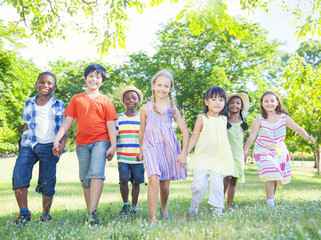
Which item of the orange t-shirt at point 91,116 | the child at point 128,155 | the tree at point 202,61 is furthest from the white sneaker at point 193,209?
the tree at point 202,61

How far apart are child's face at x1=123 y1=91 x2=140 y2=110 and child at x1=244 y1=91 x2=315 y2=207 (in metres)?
2.27

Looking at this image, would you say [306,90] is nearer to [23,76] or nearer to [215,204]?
[215,204]

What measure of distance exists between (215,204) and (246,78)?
71.1 ft

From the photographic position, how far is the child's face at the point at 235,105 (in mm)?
6641

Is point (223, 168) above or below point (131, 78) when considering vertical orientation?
below

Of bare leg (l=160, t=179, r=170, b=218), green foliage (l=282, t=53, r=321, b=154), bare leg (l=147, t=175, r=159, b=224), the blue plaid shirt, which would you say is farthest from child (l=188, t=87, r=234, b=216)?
green foliage (l=282, t=53, r=321, b=154)

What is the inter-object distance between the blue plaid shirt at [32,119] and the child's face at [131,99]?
51.5 inches

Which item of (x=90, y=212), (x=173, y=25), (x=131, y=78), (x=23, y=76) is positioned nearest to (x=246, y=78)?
(x=173, y=25)

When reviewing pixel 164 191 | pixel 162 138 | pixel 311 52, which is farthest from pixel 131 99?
pixel 311 52

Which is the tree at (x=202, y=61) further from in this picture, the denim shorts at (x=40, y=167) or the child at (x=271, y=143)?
the denim shorts at (x=40, y=167)

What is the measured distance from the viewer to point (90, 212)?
4.64 meters

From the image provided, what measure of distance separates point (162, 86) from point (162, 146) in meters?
0.94

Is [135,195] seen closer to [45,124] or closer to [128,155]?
[128,155]

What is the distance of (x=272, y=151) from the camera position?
634 centimetres
